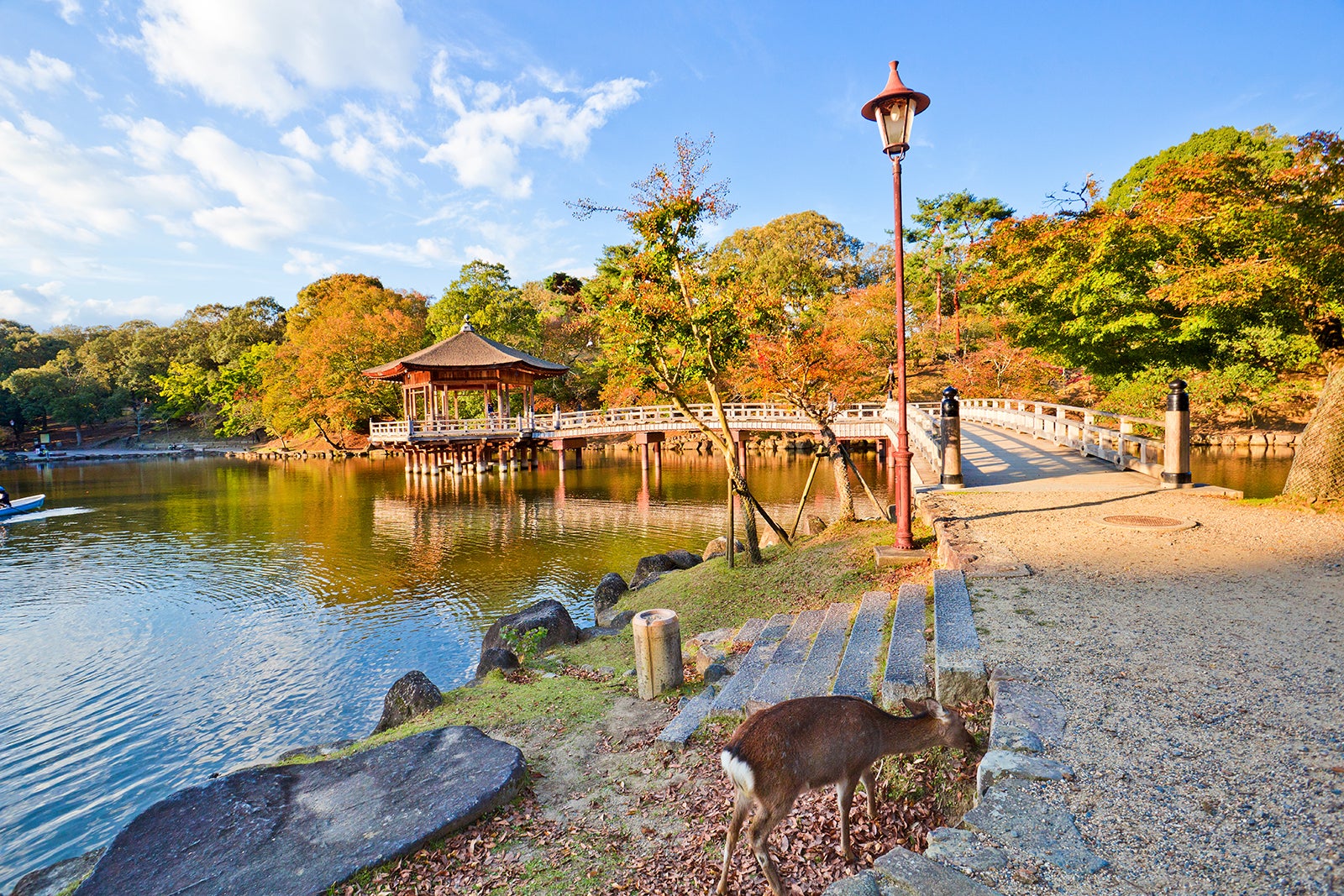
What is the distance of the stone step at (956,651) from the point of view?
13.1ft

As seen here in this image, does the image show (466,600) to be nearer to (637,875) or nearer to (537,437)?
(637,875)

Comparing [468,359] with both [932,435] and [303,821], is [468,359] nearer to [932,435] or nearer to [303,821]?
[932,435]

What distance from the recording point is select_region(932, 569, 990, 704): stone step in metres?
4.00

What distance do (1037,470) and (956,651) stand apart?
1022 cm

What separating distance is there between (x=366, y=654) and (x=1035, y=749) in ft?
31.9

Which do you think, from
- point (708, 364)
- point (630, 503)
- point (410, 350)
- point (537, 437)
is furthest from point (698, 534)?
point (410, 350)

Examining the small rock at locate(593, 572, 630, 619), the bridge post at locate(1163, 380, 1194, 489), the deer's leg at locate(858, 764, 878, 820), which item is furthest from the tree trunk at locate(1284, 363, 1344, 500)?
the small rock at locate(593, 572, 630, 619)

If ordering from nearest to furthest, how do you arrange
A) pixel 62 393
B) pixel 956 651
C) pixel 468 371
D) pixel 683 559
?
pixel 956 651 < pixel 683 559 < pixel 468 371 < pixel 62 393

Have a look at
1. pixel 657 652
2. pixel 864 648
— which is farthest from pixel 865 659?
pixel 657 652

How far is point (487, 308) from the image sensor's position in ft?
141

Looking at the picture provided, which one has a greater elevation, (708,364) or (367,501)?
(708,364)

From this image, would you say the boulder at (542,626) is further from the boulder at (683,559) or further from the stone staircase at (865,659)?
the boulder at (683,559)

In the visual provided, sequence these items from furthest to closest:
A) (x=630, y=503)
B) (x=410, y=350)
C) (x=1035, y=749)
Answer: (x=410, y=350) < (x=630, y=503) < (x=1035, y=749)

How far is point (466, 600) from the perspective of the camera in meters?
12.9
